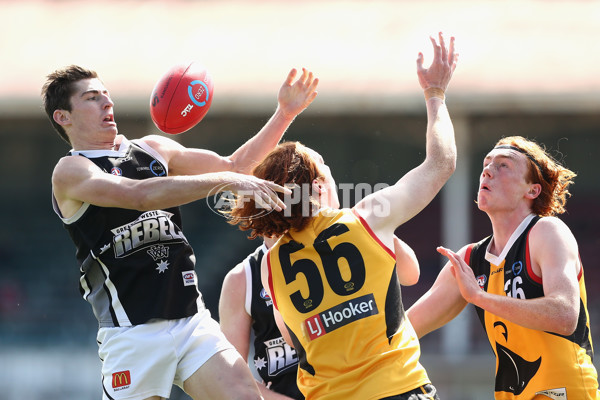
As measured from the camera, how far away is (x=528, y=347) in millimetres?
3279

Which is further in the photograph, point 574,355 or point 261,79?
point 261,79

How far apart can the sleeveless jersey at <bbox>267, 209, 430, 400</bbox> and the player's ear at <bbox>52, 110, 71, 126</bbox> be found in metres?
1.46

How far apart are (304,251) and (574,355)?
50.4 inches

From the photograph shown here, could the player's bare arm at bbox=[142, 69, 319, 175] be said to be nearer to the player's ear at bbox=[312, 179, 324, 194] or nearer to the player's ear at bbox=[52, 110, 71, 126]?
the player's ear at bbox=[52, 110, 71, 126]

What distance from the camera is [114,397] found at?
11.4ft

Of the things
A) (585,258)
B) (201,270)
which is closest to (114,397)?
(201,270)

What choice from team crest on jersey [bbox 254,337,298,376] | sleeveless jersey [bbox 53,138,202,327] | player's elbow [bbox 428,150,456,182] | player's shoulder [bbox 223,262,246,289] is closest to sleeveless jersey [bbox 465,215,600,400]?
player's elbow [bbox 428,150,456,182]

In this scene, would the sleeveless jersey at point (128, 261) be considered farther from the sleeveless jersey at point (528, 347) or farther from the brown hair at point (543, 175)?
the brown hair at point (543, 175)

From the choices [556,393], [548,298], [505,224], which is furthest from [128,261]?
[556,393]

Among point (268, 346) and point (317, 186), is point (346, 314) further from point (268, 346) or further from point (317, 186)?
point (268, 346)

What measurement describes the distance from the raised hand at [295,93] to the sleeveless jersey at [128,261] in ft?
2.75

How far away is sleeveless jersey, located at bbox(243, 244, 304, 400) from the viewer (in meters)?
3.69

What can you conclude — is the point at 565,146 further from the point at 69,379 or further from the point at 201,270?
the point at 69,379

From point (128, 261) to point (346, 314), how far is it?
1239 millimetres
